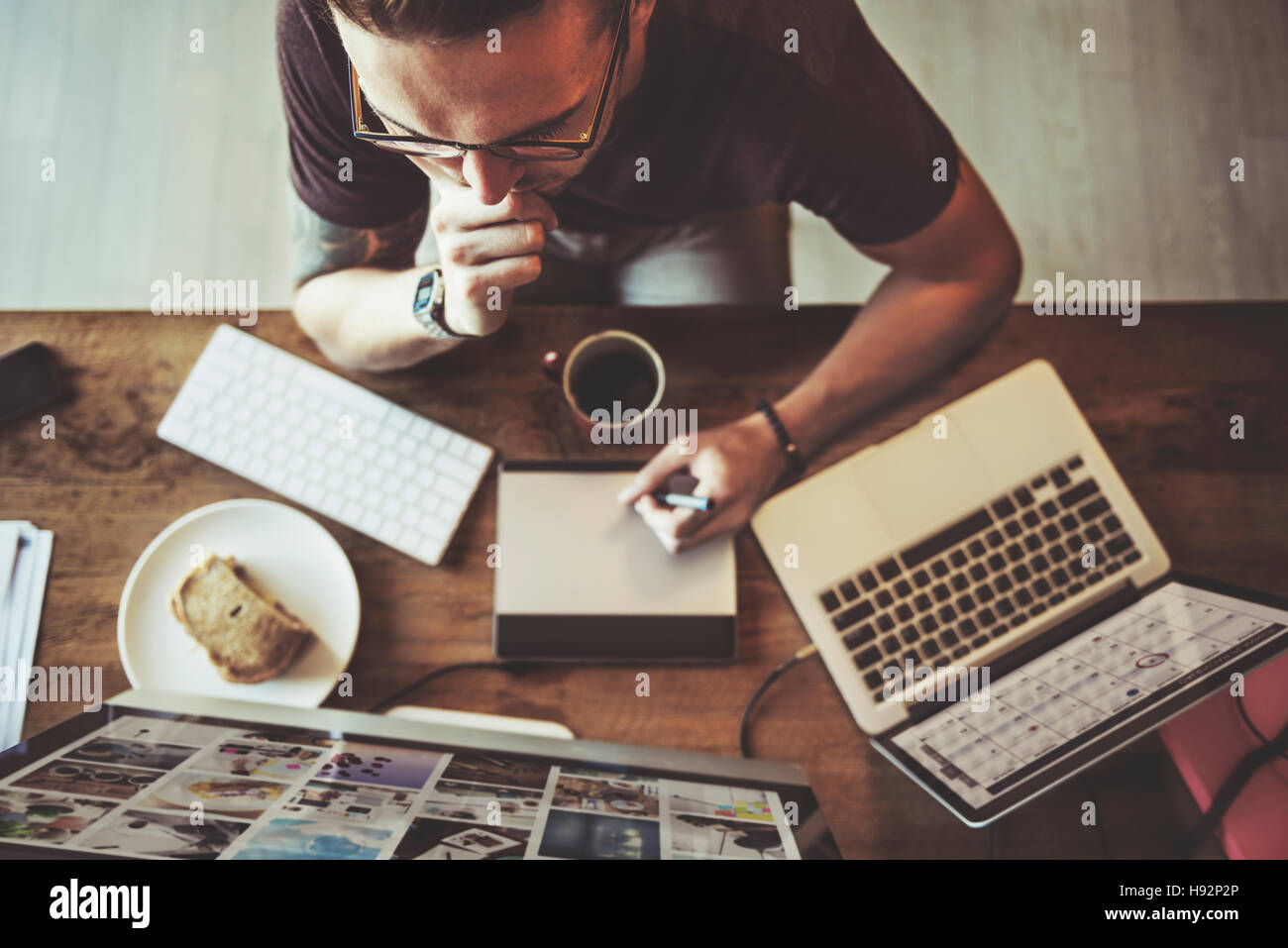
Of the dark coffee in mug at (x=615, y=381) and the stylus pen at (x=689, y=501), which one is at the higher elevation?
the dark coffee in mug at (x=615, y=381)

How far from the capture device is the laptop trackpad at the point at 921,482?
0.91 m

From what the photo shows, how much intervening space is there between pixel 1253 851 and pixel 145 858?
3.19ft

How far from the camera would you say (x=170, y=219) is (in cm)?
164

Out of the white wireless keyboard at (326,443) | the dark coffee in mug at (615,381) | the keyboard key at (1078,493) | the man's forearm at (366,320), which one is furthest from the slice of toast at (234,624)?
the keyboard key at (1078,493)

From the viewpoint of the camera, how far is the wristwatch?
2.77ft

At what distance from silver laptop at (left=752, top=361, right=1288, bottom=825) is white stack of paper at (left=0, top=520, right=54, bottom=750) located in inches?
33.3

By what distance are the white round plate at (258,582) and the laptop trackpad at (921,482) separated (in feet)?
2.07

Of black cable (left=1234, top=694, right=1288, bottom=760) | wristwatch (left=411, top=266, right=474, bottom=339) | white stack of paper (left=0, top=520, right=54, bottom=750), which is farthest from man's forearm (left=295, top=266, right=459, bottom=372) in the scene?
black cable (left=1234, top=694, right=1288, bottom=760)

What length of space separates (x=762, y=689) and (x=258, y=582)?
595mm

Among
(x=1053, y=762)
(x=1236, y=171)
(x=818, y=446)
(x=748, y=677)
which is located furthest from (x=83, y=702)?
(x=1236, y=171)

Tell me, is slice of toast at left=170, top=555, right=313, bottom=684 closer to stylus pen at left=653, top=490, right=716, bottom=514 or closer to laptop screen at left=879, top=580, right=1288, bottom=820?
stylus pen at left=653, top=490, right=716, bottom=514

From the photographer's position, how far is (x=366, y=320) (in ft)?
2.89

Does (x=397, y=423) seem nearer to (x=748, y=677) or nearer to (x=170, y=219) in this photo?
(x=748, y=677)

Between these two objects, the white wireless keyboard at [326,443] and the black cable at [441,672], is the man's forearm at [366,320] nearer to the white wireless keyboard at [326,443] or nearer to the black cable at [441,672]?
the white wireless keyboard at [326,443]
